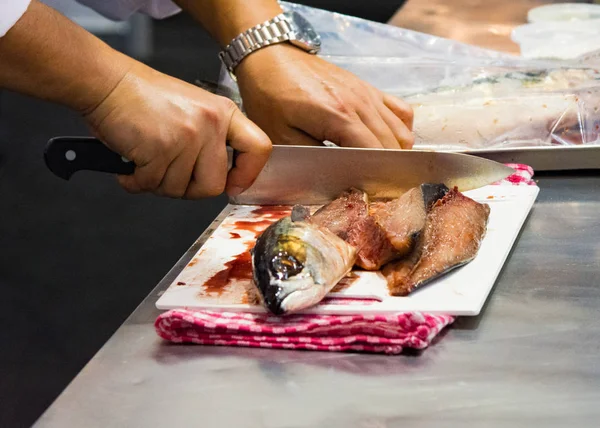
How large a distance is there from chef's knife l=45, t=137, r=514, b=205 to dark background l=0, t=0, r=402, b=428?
131 centimetres

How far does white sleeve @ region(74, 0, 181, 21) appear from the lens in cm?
287

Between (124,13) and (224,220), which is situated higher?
(124,13)

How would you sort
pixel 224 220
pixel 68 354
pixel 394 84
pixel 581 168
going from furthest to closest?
pixel 68 354, pixel 394 84, pixel 581 168, pixel 224 220

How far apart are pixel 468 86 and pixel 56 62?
134cm

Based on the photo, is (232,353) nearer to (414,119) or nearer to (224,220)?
(224,220)

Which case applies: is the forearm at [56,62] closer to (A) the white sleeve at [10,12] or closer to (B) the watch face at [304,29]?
(A) the white sleeve at [10,12]

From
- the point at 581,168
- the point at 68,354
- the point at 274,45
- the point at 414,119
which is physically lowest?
the point at 68,354

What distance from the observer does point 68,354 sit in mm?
2879

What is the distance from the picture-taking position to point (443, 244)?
151 centimetres

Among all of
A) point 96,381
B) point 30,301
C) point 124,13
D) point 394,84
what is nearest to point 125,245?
point 30,301

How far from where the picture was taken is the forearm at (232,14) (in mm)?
2215

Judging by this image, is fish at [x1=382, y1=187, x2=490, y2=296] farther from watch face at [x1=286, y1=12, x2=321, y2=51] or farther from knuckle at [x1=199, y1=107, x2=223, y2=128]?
watch face at [x1=286, y1=12, x2=321, y2=51]

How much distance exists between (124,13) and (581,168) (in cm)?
170

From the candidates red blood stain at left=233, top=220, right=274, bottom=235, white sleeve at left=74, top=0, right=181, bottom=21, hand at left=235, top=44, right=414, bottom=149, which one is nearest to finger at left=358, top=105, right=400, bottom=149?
hand at left=235, top=44, right=414, bottom=149
